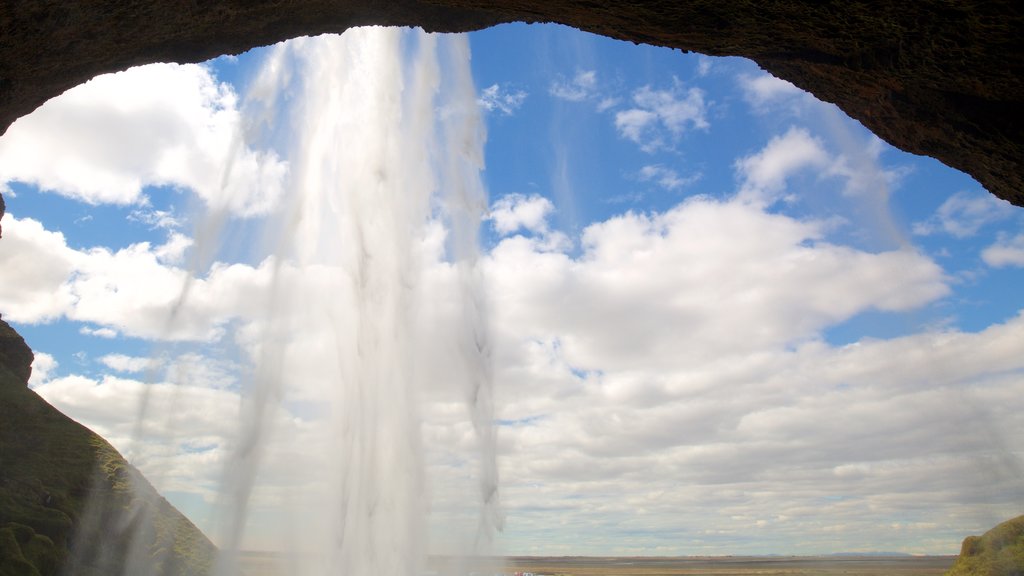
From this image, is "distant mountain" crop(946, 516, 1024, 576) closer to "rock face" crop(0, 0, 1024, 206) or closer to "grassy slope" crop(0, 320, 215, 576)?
"rock face" crop(0, 0, 1024, 206)

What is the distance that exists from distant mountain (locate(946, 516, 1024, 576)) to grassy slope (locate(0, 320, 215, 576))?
221 ft

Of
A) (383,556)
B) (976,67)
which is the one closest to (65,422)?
(383,556)

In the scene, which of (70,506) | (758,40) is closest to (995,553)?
(758,40)

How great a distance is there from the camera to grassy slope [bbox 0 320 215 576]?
4744 centimetres

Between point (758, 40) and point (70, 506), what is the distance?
63.7 metres

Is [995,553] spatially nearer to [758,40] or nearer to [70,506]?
[758,40]

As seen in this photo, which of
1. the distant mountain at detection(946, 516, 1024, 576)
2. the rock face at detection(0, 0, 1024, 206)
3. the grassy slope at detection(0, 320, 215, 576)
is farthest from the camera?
the grassy slope at detection(0, 320, 215, 576)

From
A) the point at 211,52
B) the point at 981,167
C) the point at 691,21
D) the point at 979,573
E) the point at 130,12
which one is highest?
the point at 211,52

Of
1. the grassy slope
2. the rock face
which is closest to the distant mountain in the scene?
the rock face

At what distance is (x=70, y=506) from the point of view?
5316 cm

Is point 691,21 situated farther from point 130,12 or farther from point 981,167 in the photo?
point 130,12

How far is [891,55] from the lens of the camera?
12.9m

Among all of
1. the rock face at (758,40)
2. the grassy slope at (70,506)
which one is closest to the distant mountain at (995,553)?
the rock face at (758,40)

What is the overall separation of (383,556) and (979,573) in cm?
4574
